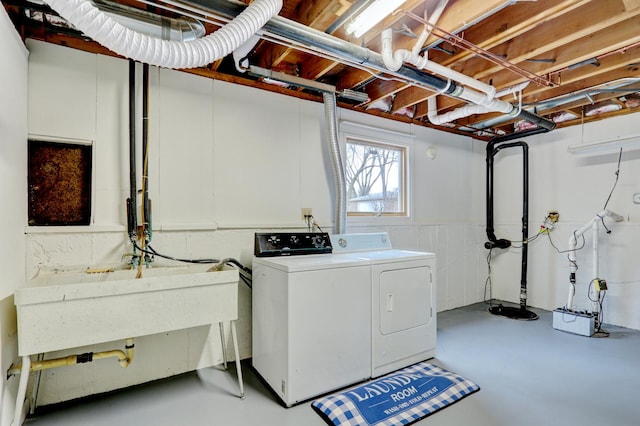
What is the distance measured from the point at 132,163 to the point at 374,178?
100 inches

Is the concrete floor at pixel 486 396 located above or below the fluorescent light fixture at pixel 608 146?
below

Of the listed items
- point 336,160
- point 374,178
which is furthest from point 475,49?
point 374,178

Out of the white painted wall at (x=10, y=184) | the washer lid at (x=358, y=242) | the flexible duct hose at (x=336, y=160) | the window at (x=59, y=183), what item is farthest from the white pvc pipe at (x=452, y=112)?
the white painted wall at (x=10, y=184)

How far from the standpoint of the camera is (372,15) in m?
1.83

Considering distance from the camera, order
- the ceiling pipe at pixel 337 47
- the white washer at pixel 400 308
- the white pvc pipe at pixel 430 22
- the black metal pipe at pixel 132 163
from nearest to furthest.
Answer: the ceiling pipe at pixel 337 47 → the white pvc pipe at pixel 430 22 → the black metal pipe at pixel 132 163 → the white washer at pixel 400 308

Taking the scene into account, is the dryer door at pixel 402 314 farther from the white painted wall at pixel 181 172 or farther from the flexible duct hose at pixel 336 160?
the white painted wall at pixel 181 172

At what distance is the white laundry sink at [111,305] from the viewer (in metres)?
1.63

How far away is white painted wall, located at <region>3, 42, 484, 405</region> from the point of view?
7.11 feet

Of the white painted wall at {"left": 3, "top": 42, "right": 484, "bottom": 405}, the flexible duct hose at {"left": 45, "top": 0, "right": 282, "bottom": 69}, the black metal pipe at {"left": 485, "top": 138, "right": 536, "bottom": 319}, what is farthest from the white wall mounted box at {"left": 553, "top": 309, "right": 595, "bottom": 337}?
the flexible duct hose at {"left": 45, "top": 0, "right": 282, "bottom": 69}

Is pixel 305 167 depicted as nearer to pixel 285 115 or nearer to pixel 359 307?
pixel 285 115

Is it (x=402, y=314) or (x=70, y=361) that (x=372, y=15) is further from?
(x=70, y=361)

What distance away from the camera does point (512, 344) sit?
3.11 m

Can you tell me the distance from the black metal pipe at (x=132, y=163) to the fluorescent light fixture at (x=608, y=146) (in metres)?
4.50

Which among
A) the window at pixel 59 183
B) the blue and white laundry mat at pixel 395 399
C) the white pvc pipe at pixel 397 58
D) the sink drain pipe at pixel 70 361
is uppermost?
the white pvc pipe at pixel 397 58
